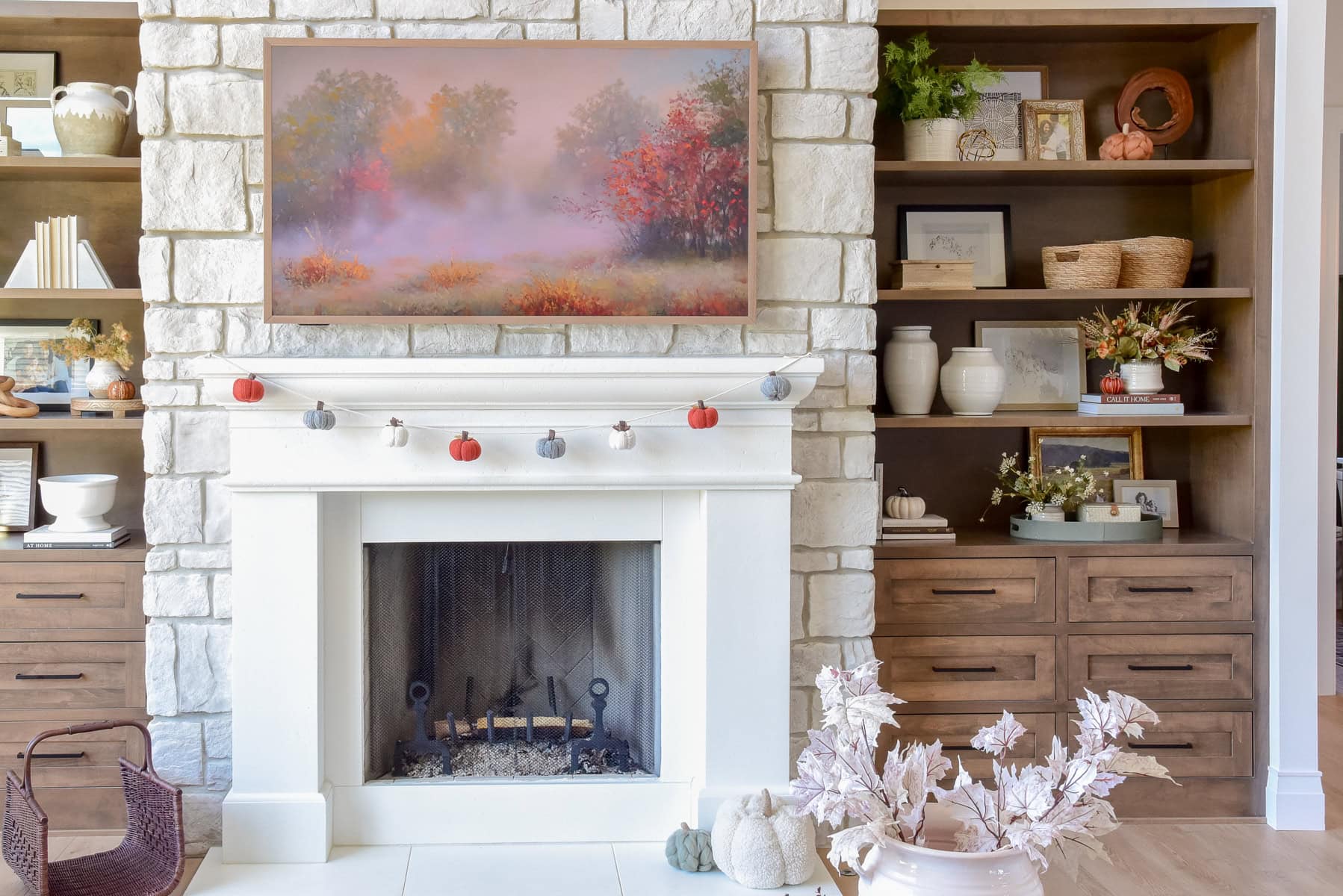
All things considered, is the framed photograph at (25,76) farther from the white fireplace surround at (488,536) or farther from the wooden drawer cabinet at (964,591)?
the wooden drawer cabinet at (964,591)

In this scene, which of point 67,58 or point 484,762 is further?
point 67,58

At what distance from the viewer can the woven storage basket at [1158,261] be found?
10.4ft

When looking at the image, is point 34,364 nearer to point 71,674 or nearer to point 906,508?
point 71,674

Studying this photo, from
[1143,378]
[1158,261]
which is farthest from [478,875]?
[1158,261]

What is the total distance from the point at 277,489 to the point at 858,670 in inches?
66.6

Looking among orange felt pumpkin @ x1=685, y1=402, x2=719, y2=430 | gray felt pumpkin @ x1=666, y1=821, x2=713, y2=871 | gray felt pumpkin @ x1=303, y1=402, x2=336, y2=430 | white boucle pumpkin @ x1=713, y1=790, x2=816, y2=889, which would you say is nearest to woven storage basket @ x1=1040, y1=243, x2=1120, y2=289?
orange felt pumpkin @ x1=685, y1=402, x2=719, y2=430

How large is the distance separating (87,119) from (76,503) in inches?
39.1

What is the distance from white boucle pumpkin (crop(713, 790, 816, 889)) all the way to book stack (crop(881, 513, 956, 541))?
83 centimetres

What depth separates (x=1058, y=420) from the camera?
3119 mm

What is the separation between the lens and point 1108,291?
3.09 meters

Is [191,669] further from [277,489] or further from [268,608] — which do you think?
[277,489]

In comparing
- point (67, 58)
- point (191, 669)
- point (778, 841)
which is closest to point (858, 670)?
point (778, 841)

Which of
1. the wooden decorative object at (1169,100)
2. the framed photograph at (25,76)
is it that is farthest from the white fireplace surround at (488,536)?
the wooden decorative object at (1169,100)

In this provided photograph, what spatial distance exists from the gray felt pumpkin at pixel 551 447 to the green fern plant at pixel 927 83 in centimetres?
135
